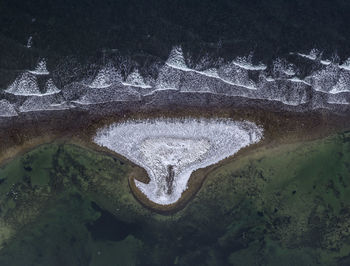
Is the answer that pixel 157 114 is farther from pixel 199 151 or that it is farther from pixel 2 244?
pixel 2 244

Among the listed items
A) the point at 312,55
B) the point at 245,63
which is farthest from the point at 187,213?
the point at 312,55

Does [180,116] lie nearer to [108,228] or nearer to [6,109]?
[108,228]

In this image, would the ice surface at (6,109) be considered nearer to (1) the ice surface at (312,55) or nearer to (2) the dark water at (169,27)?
(2) the dark water at (169,27)

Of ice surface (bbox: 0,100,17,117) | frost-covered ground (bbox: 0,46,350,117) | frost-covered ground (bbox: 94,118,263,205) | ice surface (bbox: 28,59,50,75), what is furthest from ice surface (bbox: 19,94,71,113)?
frost-covered ground (bbox: 94,118,263,205)

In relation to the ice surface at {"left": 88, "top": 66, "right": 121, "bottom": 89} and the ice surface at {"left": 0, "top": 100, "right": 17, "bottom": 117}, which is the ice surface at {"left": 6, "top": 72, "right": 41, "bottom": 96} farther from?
the ice surface at {"left": 88, "top": 66, "right": 121, "bottom": 89}

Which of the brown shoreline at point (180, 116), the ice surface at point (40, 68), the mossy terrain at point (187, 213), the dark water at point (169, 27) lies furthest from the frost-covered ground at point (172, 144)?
the ice surface at point (40, 68)

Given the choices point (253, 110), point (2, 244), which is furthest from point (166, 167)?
point (2, 244)
